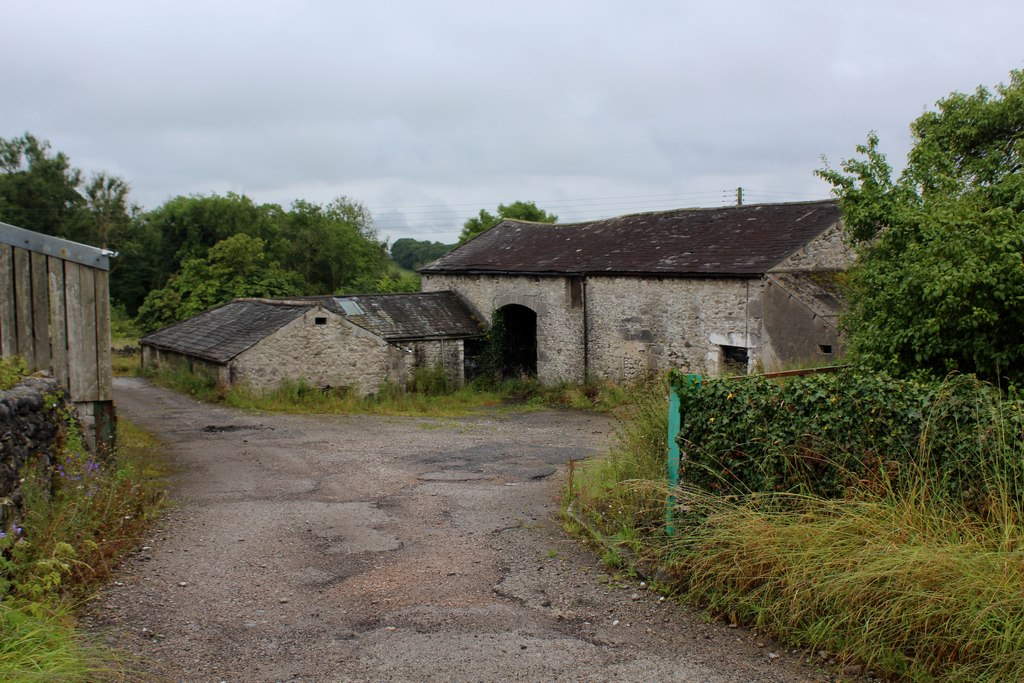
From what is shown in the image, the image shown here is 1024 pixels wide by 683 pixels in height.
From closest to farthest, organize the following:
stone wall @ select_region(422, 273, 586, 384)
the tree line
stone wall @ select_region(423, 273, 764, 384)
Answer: stone wall @ select_region(423, 273, 764, 384), stone wall @ select_region(422, 273, 586, 384), the tree line

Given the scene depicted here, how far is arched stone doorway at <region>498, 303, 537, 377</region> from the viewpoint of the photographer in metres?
24.9

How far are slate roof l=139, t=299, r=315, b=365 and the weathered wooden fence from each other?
32.4 ft

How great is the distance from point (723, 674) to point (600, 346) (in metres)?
16.8

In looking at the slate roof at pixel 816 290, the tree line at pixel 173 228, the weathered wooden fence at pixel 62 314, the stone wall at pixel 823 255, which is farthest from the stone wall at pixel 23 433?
the tree line at pixel 173 228

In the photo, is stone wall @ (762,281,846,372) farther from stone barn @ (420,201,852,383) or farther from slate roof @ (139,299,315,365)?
slate roof @ (139,299,315,365)

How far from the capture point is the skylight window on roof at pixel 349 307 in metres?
24.2

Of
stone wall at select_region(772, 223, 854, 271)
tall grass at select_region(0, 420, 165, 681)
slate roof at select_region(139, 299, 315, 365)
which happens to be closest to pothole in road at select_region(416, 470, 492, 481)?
tall grass at select_region(0, 420, 165, 681)

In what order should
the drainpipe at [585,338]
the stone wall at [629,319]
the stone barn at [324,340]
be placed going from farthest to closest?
the drainpipe at [585,338] → the stone barn at [324,340] → the stone wall at [629,319]

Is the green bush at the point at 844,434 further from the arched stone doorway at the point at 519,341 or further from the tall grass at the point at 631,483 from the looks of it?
the arched stone doorway at the point at 519,341

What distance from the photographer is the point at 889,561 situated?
5.02 meters

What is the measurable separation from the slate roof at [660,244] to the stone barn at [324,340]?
2.29m

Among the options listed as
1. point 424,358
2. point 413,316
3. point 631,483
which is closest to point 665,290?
point 424,358

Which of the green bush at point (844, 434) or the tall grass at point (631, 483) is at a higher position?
the green bush at point (844, 434)

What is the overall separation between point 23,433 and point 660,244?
1718cm
